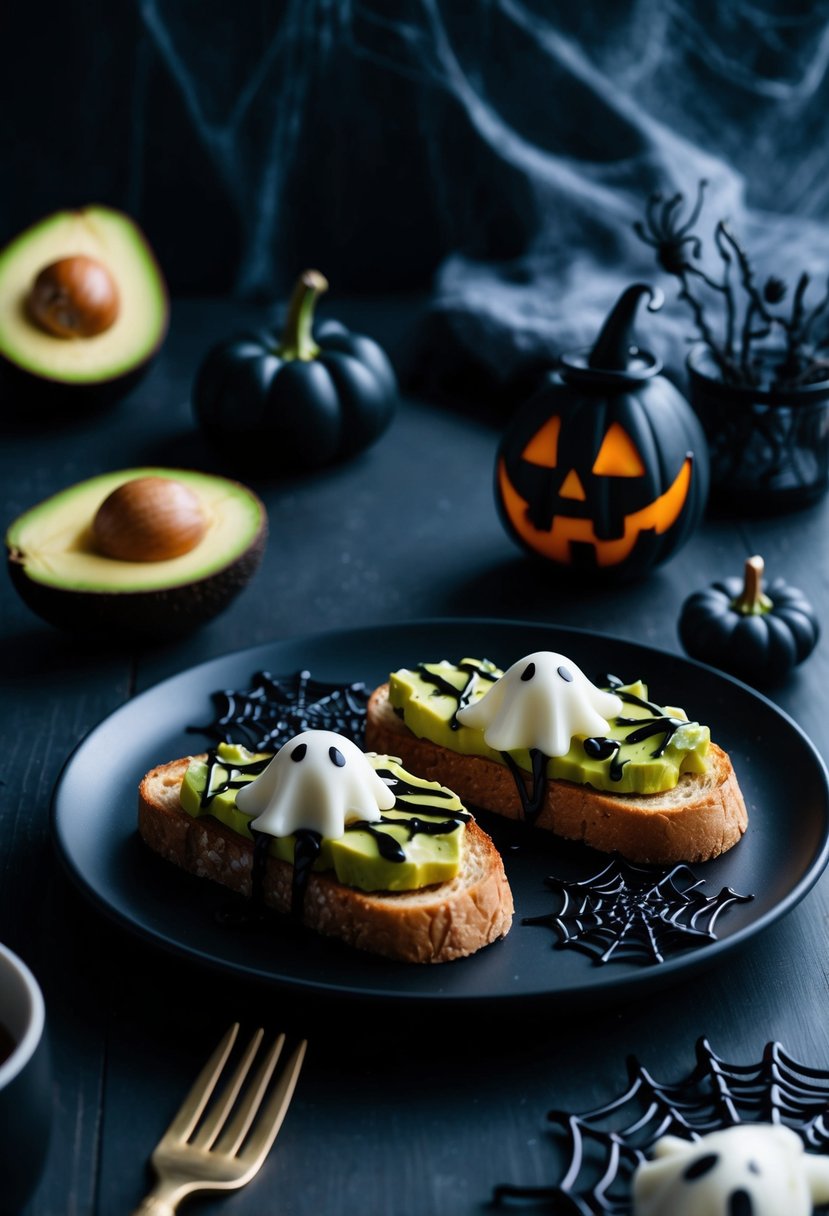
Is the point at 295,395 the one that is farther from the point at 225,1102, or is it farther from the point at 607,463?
Answer: the point at 225,1102

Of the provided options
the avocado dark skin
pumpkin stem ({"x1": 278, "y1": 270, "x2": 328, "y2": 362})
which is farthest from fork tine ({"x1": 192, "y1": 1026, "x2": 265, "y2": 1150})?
pumpkin stem ({"x1": 278, "y1": 270, "x2": 328, "y2": 362})

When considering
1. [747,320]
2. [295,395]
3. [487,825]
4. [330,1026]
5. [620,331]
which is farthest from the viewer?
[295,395]

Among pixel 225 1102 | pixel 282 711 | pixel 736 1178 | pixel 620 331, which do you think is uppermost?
pixel 620 331

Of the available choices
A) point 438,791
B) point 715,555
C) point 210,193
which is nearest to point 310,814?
point 438,791

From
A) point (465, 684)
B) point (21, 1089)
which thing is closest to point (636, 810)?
point (465, 684)

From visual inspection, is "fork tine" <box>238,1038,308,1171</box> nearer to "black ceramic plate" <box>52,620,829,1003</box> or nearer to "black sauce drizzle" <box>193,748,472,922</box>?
"black ceramic plate" <box>52,620,829,1003</box>

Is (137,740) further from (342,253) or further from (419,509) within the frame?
(342,253)

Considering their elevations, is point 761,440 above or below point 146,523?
above
